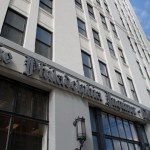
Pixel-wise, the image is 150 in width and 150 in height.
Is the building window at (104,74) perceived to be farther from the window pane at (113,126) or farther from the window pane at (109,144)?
the window pane at (109,144)

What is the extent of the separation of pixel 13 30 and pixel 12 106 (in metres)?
3.25

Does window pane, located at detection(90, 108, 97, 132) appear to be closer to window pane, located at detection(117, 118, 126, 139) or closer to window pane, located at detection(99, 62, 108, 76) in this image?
window pane, located at detection(117, 118, 126, 139)

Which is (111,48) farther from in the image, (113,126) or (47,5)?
(113,126)

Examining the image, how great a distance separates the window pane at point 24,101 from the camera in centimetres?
605

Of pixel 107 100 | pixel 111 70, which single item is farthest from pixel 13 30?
pixel 111 70

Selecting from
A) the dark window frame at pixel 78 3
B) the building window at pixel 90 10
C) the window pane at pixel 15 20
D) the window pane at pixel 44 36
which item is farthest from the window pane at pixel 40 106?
the building window at pixel 90 10

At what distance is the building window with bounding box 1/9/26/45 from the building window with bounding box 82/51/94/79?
3758mm

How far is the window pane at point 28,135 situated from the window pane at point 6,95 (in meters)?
0.51

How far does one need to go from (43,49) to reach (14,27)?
1.49 meters

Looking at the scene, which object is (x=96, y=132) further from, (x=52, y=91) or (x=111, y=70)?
(x=111, y=70)

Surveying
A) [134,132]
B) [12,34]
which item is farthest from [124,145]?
[12,34]

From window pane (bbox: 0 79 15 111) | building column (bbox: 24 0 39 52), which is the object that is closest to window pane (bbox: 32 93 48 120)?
window pane (bbox: 0 79 15 111)

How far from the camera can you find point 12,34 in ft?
23.9

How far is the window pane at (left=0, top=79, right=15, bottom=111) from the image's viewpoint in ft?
18.7
